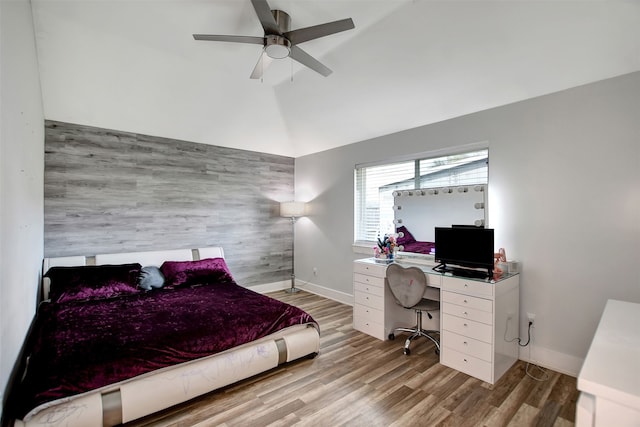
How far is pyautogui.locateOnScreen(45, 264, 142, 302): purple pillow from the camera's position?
2.93 metres

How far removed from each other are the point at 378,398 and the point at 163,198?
356cm

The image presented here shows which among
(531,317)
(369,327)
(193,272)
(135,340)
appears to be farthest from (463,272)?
(193,272)

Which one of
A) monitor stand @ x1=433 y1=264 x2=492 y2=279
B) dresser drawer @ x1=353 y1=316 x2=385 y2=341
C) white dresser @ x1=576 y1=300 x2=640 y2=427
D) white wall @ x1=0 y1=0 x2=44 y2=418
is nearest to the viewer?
white dresser @ x1=576 y1=300 x2=640 y2=427

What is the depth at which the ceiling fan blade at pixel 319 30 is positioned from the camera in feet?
6.36

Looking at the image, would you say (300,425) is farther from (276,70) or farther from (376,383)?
(276,70)

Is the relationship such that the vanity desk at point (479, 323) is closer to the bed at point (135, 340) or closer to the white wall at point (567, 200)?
the white wall at point (567, 200)

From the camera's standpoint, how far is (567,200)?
8.36ft

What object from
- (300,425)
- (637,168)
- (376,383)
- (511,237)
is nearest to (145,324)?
(300,425)

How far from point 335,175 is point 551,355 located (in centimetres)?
331

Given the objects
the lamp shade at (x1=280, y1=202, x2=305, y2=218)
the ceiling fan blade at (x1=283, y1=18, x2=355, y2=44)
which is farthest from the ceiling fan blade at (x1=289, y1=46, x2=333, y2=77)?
the lamp shade at (x1=280, y1=202, x2=305, y2=218)

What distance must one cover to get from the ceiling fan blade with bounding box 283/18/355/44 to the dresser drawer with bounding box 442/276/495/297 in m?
2.21

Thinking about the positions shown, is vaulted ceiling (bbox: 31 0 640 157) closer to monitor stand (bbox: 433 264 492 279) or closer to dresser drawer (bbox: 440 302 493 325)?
monitor stand (bbox: 433 264 492 279)

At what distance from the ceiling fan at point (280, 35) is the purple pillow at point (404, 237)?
2127mm

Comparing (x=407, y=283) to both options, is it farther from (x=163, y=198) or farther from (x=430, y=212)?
(x=163, y=198)
